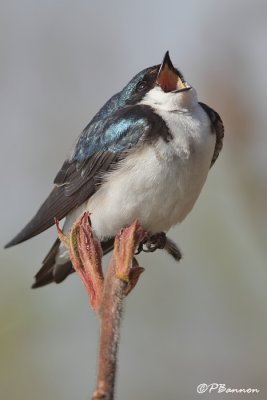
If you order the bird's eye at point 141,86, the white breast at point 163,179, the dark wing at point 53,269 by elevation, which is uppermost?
the bird's eye at point 141,86

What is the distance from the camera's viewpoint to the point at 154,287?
8.41 feet

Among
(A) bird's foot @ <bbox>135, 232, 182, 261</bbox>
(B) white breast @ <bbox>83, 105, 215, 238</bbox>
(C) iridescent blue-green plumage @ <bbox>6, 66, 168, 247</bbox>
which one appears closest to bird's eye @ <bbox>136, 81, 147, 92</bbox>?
(C) iridescent blue-green plumage @ <bbox>6, 66, 168, 247</bbox>

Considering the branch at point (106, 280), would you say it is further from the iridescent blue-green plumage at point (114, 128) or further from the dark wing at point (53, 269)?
the dark wing at point (53, 269)

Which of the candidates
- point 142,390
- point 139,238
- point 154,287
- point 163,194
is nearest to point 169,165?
point 163,194

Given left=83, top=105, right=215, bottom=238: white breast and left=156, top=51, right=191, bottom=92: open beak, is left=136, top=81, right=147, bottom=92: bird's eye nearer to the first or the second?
left=156, top=51, right=191, bottom=92: open beak

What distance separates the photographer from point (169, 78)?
2.47 meters

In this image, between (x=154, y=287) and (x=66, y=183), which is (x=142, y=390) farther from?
(x=66, y=183)

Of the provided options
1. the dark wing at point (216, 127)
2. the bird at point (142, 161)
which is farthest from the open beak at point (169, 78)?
the dark wing at point (216, 127)

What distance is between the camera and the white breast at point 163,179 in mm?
2270

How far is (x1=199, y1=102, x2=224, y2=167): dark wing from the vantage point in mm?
2465

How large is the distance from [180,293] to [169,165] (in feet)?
1.55

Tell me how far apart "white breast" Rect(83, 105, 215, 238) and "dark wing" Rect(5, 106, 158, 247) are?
58mm

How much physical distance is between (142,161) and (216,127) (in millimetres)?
299

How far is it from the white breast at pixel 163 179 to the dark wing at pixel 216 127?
0.10ft
